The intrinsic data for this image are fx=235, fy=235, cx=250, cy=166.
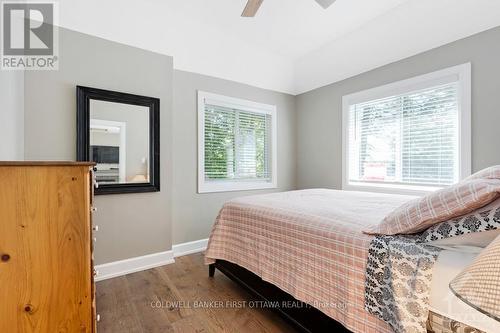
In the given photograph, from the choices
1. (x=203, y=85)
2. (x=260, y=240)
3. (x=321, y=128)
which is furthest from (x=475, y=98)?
(x=203, y=85)

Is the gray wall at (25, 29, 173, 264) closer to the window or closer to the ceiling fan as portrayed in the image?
the window

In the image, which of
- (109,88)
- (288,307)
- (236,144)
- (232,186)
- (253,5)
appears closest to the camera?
(288,307)

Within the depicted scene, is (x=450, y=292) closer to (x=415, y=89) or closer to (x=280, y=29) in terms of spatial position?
(x=415, y=89)

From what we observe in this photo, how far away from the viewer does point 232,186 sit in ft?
11.1

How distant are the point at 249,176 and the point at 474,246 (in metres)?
2.92

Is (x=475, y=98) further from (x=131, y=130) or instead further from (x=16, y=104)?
(x=16, y=104)

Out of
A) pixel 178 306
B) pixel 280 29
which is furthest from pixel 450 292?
pixel 280 29

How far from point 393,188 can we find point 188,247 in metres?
2.66

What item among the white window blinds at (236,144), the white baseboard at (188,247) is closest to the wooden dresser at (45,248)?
the white baseboard at (188,247)

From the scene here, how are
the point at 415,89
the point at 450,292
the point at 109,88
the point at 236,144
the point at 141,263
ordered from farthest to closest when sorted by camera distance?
the point at 236,144 → the point at 415,89 → the point at 141,263 → the point at 109,88 → the point at 450,292

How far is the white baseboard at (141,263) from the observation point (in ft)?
7.64

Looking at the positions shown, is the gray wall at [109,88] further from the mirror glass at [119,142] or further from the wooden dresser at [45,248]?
the wooden dresser at [45,248]

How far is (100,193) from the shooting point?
91.0 inches

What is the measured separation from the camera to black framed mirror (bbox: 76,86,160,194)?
2252mm
